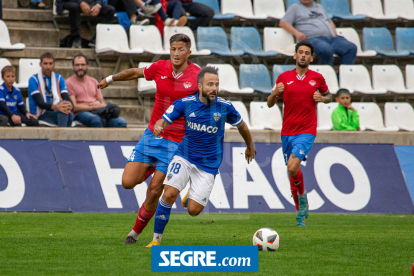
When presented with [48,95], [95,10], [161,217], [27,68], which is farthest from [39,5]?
[161,217]

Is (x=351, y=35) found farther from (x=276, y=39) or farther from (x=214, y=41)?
(x=214, y=41)

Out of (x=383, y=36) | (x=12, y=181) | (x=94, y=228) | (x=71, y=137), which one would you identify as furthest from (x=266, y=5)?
(x=94, y=228)

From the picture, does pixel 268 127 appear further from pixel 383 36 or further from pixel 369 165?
pixel 383 36

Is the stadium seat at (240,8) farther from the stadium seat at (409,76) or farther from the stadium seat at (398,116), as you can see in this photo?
the stadium seat at (398,116)

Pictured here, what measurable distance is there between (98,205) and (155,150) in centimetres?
373

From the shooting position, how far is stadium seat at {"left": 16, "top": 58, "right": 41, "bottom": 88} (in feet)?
38.4

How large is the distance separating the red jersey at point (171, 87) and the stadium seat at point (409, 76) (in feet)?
29.8

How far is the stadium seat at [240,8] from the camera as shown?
1459 cm

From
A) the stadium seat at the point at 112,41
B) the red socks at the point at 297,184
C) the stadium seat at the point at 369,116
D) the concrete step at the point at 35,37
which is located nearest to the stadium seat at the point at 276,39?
the stadium seat at the point at 369,116

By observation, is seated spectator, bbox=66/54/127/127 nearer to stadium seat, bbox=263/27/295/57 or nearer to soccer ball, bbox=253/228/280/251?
stadium seat, bbox=263/27/295/57

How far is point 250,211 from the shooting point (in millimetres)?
10352

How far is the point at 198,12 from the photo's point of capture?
13891 millimetres

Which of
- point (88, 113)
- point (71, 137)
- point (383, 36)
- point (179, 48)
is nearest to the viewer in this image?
point (179, 48)

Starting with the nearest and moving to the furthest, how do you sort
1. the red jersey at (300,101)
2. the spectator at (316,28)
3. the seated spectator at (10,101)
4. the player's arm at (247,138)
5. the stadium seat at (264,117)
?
the player's arm at (247,138) → the red jersey at (300,101) → the seated spectator at (10,101) → the stadium seat at (264,117) → the spectator at (316,28)
